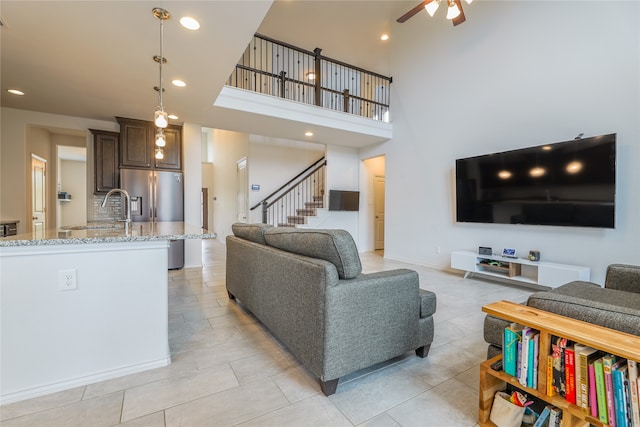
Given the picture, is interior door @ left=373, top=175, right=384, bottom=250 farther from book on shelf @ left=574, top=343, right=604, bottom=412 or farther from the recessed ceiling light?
book on shelf @ left=574, top=343, right=604, bottom=412

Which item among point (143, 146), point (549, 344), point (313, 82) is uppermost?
point (313, 82)

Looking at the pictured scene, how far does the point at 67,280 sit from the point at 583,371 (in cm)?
254

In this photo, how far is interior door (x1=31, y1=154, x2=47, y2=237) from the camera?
15.6ft

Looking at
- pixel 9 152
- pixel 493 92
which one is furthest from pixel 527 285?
pixel 9 152

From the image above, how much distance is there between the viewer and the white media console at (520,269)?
10.9 feet

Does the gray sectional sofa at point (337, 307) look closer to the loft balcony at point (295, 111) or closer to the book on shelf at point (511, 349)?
the book on shelf at point (511, 349)

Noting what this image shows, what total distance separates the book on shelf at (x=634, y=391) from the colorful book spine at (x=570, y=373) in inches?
5.9

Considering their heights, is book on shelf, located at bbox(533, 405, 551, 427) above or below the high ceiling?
below

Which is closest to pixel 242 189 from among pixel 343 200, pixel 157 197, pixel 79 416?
pixel 343 200

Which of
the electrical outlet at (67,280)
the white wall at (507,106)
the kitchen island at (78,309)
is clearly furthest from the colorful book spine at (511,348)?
the white wall at (507,106)

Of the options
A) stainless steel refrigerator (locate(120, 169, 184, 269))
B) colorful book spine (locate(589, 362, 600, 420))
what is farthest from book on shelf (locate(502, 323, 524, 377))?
stainless steel refrigerator (locate(120, 169, 184, 269))

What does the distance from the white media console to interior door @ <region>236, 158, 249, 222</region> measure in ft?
16.8

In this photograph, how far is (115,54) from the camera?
2672 millimetres

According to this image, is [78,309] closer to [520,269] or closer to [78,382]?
[78,382]
